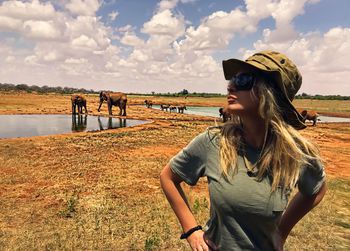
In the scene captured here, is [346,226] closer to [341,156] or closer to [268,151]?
[268,151]

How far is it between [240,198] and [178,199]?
438mm

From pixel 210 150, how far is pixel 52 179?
26.1 ft

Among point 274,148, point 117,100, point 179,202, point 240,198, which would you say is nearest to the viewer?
point 240,198

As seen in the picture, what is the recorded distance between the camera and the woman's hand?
1.91 metres

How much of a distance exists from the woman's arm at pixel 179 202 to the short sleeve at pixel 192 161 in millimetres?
58

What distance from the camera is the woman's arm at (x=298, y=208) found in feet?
6.57

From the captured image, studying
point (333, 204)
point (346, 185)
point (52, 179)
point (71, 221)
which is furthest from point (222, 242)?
point (346, 185)

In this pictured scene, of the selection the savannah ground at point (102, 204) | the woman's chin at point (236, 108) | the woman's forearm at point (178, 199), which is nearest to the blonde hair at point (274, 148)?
the woman's chin at point (236, 108)

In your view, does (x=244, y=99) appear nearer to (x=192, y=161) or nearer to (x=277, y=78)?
(x=277, y=78)

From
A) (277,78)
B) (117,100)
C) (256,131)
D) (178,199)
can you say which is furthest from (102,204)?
(117,100)

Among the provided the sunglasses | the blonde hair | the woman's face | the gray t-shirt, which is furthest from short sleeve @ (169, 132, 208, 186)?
the sunglasses

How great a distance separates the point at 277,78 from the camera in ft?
6.16

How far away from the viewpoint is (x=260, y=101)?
6.15 ft

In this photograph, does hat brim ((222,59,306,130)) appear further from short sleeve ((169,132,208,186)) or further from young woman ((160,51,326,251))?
short sleeve ((169,132,208,186))
